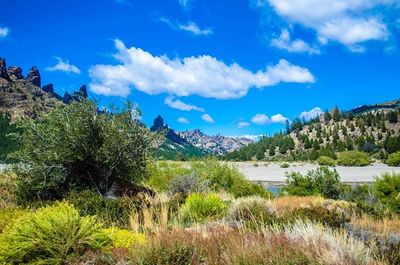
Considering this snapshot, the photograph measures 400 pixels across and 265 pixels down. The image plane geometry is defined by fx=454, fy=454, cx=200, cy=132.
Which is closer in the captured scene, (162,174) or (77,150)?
(77,150)

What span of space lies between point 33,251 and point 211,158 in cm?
2504

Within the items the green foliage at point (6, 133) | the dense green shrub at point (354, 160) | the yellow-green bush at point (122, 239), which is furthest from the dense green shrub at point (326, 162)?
the yellow-green bush at point (122, 239)

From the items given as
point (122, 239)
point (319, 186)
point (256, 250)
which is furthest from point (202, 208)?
point (319, 186)

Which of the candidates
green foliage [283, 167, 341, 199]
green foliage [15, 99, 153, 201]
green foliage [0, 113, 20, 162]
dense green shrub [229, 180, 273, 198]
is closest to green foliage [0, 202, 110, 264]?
green foliage [15, 99, 153, 201]

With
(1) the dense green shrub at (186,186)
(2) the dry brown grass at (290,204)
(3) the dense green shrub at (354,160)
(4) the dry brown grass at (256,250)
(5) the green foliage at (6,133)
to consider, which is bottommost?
(4) the dry brown grass at (256,250)

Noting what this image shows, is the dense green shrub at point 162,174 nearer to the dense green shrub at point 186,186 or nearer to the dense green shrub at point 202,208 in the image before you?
the dense green shrub at point 186,186

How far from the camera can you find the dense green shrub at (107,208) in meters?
12.5

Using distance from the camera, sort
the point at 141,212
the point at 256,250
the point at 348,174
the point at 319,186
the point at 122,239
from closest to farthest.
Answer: the point at 256,250 → the point at 122,239 → the point at 141,212 → the point at 319,186 → the point at 348,174

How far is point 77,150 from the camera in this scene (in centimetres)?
1631

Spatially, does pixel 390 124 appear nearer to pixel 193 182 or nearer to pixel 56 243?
pixel 193 182

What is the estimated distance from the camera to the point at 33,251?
750 cm

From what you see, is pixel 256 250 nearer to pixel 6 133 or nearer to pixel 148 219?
pixel 148 219

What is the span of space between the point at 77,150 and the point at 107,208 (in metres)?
4.12

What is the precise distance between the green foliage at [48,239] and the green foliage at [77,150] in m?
8.05
